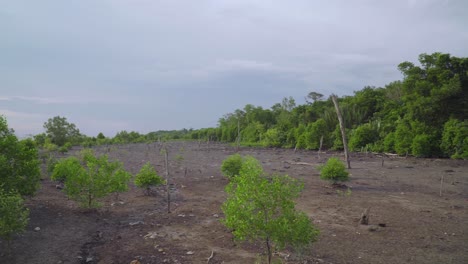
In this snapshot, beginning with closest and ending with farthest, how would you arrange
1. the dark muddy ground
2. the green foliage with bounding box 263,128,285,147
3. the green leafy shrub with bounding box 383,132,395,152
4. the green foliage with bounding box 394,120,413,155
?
the dark muddy ground, the green foliage with bounding box 394,120,413,155, the green leafy shrub with bounding box 383,132,395,152, the green foliage with bounding box 263,128,285,147

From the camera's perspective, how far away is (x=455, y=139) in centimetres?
2411

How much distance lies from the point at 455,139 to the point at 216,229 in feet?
75.2

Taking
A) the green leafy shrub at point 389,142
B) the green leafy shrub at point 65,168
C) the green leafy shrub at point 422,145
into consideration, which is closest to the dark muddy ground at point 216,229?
the green leafy shrub at point 65,168

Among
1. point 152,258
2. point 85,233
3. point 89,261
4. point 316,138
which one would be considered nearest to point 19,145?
point 85,233

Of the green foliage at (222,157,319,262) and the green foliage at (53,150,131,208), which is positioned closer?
the green foliage at (222,157,319,262)

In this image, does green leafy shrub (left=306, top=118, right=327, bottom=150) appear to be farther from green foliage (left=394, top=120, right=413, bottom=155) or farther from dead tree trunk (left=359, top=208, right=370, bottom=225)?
dead tree trunk (left=359, top=208, right=370, bottom=225)

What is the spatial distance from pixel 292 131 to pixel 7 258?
133 ft

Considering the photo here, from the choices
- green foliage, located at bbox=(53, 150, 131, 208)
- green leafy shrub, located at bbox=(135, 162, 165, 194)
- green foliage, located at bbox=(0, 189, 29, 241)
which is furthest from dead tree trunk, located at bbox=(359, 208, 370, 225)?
green foliage, located at bbox=(0, 189, 29, 241)

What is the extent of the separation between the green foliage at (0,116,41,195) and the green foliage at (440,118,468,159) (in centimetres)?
2613

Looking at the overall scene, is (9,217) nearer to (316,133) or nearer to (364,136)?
(364,136)

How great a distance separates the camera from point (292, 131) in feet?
148

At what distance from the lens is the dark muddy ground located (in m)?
6.71

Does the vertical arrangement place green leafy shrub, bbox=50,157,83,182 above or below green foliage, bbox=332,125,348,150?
below

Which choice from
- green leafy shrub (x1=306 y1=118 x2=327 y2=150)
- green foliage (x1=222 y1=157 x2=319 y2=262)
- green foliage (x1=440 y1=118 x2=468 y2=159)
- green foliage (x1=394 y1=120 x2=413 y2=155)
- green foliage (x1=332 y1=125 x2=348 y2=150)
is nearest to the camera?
green foliage (x1=222 y1=157 x2=319 y2=262)
